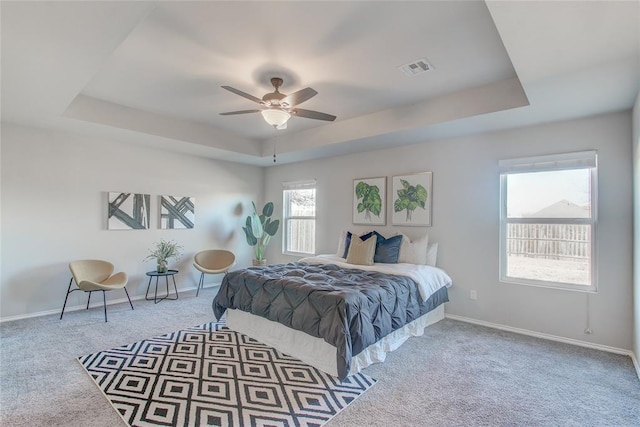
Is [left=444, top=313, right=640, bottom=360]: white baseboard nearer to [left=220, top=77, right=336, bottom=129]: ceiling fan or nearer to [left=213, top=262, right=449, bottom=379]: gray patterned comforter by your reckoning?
[left=213, top=262, right=449, bottom=379]: gray patterned comforter

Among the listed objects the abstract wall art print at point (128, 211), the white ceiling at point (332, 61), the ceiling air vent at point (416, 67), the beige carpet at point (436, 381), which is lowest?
the beige carpet at point (436, 381)

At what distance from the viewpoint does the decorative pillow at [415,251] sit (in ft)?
14.4

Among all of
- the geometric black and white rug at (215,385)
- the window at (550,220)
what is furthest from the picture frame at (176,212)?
the window at (550,220)

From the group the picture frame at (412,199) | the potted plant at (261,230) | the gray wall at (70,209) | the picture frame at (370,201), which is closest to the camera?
the gray wall at (70,209)

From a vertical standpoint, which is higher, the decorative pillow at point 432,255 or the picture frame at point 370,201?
the picture frame at point 370,201

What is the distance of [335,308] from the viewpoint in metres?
2.63

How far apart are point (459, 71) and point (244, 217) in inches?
190

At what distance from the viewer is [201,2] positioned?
2143 mm

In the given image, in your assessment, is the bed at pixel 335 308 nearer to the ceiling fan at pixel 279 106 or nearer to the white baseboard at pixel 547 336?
the white baseboard at pixel 547 336

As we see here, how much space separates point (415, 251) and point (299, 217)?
2633 mm

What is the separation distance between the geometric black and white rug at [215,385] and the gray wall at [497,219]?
231cm

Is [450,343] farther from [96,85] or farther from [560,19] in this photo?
[96,85]

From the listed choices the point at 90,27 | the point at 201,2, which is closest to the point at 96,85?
the point at 90,27

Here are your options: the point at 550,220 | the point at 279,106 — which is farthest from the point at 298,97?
the point at 550,220
